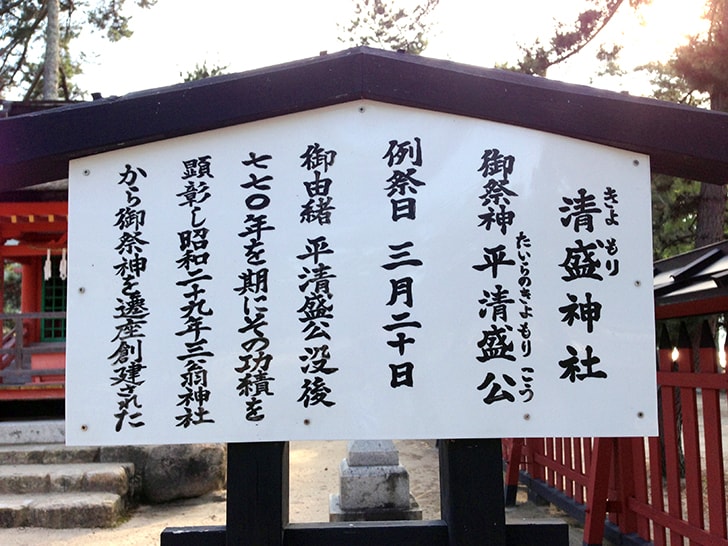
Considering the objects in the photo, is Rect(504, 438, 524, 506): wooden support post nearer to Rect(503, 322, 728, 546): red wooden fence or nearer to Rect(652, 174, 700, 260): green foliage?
Rect(503, 322, 728, 546): red wooden fence

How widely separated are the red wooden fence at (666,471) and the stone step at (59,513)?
4.24 m

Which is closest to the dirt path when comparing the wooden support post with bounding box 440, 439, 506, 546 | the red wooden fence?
the red wooden fence

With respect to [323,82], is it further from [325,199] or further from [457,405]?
[457,405]

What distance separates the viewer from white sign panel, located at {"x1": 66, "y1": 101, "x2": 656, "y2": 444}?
2.03 m

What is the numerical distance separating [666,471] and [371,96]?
3.42 metres

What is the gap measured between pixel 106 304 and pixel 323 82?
103cm

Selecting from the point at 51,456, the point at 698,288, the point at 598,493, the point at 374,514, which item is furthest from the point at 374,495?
the point at 51,456

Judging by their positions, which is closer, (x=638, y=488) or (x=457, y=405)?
(x=457, y=405)

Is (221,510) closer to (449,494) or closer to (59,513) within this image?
(59,513)

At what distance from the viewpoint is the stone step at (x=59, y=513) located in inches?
231

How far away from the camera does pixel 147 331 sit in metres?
2.07

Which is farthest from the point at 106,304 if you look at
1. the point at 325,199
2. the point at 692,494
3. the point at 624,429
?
the point at 692,494

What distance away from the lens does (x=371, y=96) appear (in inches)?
82.5

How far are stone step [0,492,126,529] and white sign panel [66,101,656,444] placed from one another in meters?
4.56
